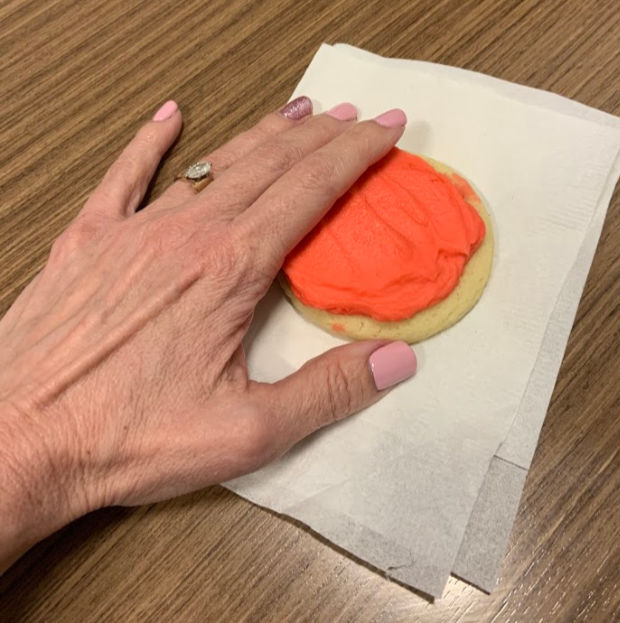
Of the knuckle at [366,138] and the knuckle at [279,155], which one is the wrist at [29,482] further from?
the knuckle at [366,138]

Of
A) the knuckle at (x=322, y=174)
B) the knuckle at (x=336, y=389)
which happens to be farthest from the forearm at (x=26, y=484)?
the knuckle at (x=322, y=174)

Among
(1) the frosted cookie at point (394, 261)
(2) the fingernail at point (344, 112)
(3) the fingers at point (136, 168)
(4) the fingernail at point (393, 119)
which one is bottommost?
(1) the frosted cookie at point (394, 261)

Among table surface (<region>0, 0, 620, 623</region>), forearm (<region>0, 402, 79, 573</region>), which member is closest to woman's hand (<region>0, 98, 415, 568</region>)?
forearm (<region>0, 402, 79, 573</region>)

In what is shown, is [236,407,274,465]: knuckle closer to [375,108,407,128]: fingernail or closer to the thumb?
the thumb

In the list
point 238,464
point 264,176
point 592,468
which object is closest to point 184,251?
point 264,176

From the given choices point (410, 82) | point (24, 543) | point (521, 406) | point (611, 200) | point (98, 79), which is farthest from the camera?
point (98, 79)

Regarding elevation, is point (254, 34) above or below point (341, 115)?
above

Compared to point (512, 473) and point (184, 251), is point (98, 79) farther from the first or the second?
point (512, 473)

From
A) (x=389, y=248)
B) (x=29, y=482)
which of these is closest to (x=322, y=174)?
(x=389, y=248)
